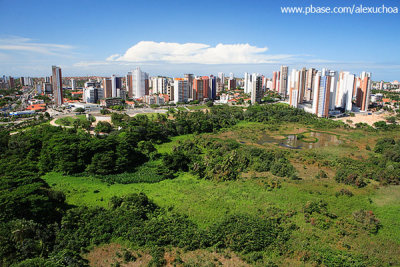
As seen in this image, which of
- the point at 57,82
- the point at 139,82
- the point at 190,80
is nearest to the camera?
the point at 57,82

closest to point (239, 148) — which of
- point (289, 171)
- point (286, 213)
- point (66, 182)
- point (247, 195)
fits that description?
point (289, 171)

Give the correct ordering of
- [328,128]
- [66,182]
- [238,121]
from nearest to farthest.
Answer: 1. [66,182]
2. [328,128]
3. [238,121]

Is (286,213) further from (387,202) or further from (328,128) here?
(328,128)

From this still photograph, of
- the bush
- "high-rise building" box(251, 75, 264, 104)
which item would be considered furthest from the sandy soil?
the bush

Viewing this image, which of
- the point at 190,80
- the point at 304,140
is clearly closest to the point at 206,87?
the point at 190,80

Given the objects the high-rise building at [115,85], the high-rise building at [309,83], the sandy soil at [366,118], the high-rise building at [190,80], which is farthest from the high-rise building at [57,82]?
the sandy soil at [366,118]

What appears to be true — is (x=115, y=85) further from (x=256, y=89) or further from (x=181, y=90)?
(x=256, y=89)
